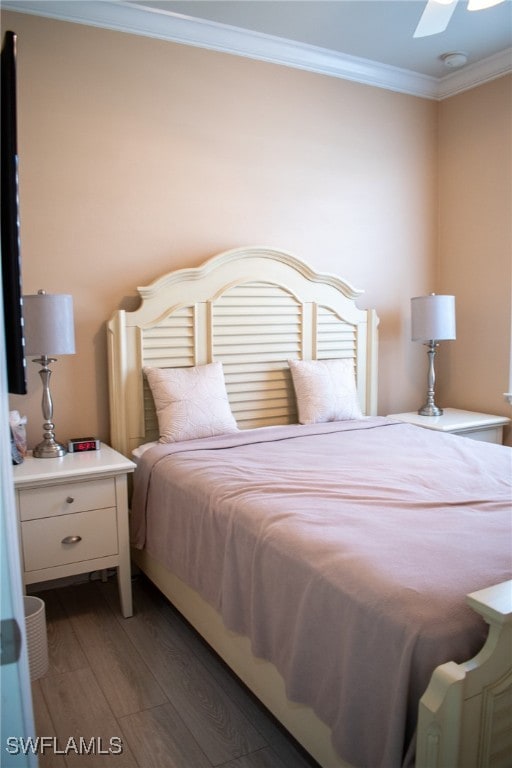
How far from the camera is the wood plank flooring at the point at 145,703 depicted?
5.61 feet

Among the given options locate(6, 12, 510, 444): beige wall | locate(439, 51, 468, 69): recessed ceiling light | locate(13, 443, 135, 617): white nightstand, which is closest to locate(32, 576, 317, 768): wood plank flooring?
locate(13, 443, 135, 617): white nightstand

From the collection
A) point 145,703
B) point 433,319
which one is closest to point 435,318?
point 433,319

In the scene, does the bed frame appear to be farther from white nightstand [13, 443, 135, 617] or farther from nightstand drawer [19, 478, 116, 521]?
nightstand drawer [19, 478, 116, 521]

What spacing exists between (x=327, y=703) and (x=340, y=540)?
0.38 m

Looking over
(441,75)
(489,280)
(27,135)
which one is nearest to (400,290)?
(489,280)

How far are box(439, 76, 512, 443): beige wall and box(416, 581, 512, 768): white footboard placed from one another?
2660 mm

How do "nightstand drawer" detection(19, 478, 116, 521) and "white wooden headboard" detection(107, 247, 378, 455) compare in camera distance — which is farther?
"white wooden headboard" detection(107, 247, 378, 455)

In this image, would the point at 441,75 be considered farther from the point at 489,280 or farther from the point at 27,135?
the point at 27,135

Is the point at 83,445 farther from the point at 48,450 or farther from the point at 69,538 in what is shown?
the point at 69,538

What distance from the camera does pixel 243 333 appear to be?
315 cm

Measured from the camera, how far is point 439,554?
1.47m

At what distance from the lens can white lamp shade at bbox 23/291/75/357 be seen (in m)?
Result: 2.42

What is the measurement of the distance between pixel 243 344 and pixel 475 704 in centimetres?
223

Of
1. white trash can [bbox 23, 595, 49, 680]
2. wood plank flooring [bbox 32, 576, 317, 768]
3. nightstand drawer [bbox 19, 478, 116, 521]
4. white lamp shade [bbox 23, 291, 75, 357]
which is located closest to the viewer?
wood plank flooring [bbox 32, 576, 317, 768]
